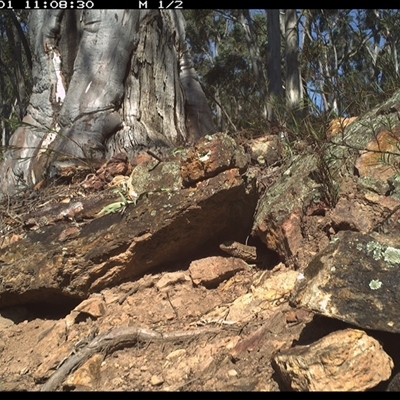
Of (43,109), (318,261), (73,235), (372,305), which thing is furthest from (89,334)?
(43,109)

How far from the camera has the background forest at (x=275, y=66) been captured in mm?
3967

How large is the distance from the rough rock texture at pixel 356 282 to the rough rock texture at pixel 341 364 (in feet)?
0.23

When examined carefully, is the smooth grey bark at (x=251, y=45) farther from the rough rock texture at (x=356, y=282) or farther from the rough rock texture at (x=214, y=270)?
the rough rock texture at (x=356, y=282)

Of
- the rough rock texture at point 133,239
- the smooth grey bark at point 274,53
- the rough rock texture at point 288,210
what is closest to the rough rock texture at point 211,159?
the rough rock texture at point 133,239

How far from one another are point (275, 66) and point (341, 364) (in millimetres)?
9062

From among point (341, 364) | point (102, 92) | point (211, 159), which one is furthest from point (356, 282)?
point (102, 92)

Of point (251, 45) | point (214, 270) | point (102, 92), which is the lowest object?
point (214, 270)

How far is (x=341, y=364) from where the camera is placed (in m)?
1.63

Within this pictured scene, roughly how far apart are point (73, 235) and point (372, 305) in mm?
1626

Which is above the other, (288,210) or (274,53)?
(274,53)

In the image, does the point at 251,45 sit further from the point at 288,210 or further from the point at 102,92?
the point at 288,210

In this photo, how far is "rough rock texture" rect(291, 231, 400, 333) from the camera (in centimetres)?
174

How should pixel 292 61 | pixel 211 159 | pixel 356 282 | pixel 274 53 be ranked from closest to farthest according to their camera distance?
pixel 356 282 < pixel 211 159 < pixel 292 61 < pixel 274 53
